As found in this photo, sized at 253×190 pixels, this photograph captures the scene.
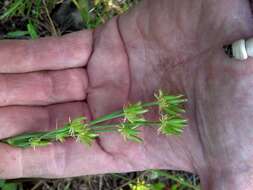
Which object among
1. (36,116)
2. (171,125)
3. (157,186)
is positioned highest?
(36,116)

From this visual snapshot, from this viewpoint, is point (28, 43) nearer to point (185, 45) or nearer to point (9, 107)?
point (9, 107)

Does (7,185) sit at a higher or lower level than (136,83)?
lower

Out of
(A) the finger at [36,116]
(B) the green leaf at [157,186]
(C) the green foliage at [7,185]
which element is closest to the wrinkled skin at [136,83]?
(A) the finger at [36,116]

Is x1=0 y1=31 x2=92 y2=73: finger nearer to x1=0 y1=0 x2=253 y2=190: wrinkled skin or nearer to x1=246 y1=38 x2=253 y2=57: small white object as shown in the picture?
x1=0 y1=0 x2=253 y2=190: wrinkled skin

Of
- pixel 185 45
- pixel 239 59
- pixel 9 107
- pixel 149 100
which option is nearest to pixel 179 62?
pixel 185 45

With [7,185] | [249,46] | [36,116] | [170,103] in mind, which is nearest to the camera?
[249,46]

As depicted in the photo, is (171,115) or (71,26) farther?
(71,26)

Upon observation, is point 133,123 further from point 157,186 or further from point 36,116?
point 157,186

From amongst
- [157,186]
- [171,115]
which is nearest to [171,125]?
[171,115]
